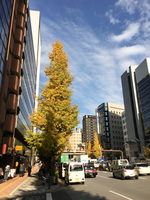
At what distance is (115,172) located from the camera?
18.2m

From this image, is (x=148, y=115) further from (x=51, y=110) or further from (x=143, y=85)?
(x=51, y=110)

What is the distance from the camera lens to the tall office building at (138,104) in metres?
68.2

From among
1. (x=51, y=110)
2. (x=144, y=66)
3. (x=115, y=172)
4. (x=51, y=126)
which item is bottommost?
(x=115, y=172)

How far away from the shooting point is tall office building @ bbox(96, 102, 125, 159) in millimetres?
104613

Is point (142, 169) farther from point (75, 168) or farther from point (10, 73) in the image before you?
point (10, 73)

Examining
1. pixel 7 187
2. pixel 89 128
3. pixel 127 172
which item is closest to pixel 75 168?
pixel 127 172

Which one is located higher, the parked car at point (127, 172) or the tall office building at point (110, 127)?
the tall office building at point (110, 127)

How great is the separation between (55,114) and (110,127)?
3864 inches

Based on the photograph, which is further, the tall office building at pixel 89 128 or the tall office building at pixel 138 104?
the tall office building at pixel 89 128

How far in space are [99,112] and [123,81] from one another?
36618 mm

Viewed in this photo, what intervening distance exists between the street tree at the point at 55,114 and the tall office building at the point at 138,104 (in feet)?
192

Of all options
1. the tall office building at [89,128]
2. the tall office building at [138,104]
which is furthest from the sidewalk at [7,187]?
the tall office building at [89,128]

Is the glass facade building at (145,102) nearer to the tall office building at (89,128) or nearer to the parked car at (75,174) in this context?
the parked car at (75,174)

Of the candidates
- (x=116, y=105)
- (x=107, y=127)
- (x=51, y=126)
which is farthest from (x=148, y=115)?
(x=51, y=126)
